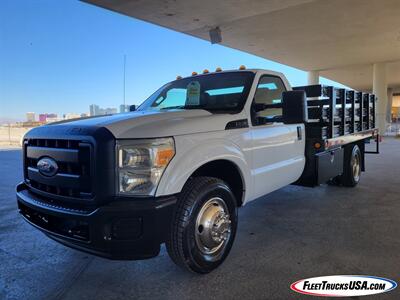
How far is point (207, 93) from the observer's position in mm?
3873

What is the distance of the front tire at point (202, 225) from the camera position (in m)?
2.63

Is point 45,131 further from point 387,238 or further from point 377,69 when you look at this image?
point 377,69

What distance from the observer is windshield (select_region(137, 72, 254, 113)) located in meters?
3.59

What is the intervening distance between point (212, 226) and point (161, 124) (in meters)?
1.02

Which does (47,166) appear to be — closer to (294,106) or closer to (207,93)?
(207,93)

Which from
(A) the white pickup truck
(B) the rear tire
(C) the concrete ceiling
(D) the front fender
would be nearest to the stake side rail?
(B) the rear tire

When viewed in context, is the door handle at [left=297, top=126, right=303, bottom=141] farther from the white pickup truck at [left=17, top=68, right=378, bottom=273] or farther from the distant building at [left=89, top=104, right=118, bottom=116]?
the distant building at [left=89, top=104, right=118, bottom=116]

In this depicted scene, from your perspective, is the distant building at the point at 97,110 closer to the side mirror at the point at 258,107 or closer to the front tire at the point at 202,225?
the side mirror at the point at 258,107

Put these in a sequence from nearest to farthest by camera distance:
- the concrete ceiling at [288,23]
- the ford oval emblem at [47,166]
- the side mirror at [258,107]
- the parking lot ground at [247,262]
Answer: the ford oval emblem at [47,166] < the parking lot ground at [247,262] < the side mirror at [258,107] < the concrete ceiling at [288,23]

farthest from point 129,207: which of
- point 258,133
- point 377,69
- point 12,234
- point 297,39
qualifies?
point 377,69

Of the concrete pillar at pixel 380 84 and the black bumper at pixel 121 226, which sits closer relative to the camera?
the black bumper at pixel 121 226

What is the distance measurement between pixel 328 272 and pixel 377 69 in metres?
22.3

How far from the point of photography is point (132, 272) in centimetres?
306

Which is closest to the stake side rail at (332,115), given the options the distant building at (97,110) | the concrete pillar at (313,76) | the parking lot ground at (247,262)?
the parking lot ground at (247,262)
